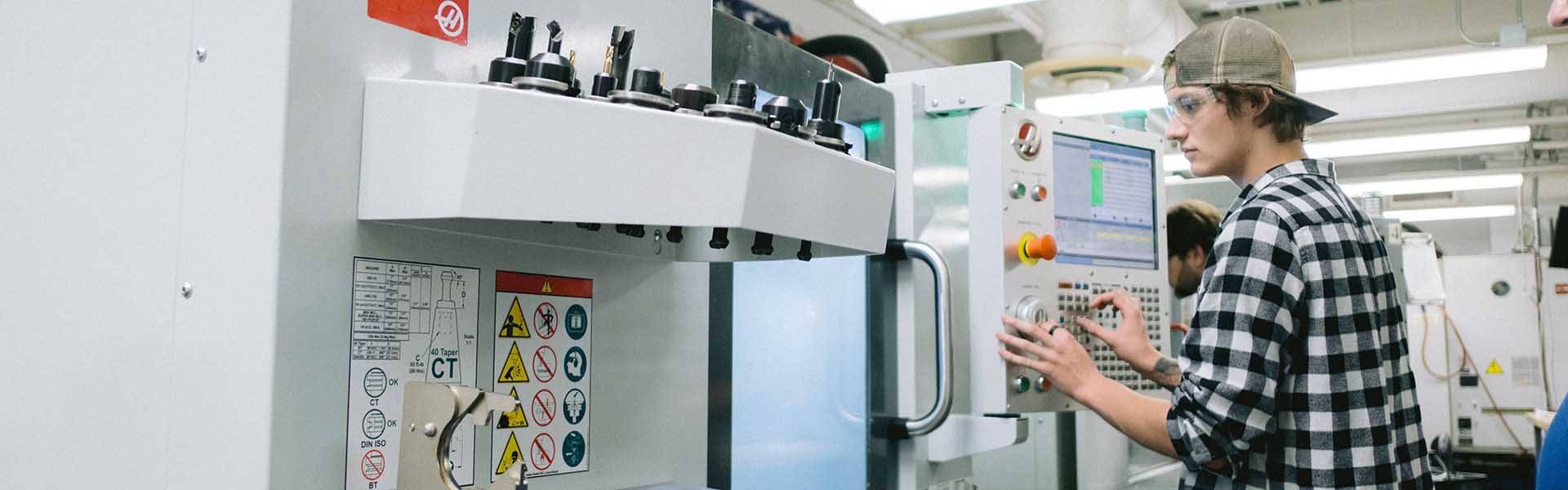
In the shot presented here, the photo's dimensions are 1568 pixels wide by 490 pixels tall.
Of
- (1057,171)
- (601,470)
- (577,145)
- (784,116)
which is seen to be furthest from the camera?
(1057,171)

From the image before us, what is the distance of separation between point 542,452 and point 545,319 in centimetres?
12

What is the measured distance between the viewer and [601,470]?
3.64 feet

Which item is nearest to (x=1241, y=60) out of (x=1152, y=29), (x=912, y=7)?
(x=912, y=7)

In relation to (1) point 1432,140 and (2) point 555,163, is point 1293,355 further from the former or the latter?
(1) point 1432,140

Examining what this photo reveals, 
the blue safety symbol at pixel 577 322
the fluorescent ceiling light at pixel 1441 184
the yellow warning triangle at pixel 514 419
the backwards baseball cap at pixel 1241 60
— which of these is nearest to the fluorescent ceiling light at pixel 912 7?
the backwards baseball cap at pixel 1241 60

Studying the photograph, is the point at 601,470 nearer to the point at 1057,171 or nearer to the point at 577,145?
the point at 577,145

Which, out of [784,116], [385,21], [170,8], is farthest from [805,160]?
[170,8]

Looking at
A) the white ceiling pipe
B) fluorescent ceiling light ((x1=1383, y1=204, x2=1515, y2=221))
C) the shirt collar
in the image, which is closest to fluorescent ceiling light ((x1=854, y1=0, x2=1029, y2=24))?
the white ceiling pipe

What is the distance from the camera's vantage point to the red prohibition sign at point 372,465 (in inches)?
34.2

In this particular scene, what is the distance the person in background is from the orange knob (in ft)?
2.71

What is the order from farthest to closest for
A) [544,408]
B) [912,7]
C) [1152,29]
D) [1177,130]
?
[1152,29] → [912,7] → [1177,130] → [544,408]

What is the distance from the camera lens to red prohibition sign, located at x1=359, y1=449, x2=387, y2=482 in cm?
87

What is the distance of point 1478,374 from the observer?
18.9 ft

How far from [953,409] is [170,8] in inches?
55.6
